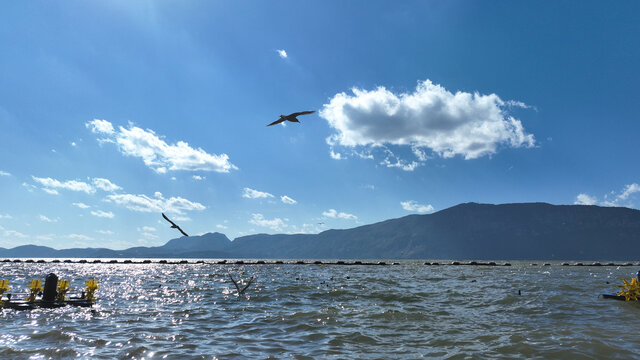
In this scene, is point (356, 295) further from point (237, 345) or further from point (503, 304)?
point (237, 345)

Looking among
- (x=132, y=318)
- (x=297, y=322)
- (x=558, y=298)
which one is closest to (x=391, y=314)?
(x=297, y=322)

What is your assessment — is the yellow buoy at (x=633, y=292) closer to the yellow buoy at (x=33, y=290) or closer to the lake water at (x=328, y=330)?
the lake water at (x=328, y=330)

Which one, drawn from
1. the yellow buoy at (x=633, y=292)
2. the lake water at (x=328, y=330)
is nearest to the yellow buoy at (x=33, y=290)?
the lake water at (x=328, y=330)

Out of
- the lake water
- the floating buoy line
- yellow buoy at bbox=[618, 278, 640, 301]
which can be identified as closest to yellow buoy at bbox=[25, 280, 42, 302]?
the floating buoy line

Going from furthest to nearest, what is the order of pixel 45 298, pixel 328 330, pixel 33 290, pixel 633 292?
pixel 633 292
pixel 45 298
pixel 33 290
pixel 328 330

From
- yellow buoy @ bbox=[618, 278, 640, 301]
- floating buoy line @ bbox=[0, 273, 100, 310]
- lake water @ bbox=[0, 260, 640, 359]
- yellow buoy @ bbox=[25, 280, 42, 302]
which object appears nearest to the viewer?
lake water @ bbox=[0, 260, 640, 359]

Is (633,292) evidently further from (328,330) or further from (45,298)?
(45,298)

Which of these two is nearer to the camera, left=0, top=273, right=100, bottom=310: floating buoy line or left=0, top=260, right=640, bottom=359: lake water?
left=0, top=260, right=640, bottom=359: lake water

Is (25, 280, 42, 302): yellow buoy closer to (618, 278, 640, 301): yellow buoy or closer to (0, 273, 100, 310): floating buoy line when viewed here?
(0, 273, 100, 310): floating buoy line

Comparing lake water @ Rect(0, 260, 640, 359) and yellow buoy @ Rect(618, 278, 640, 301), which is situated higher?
yellow buoy @ Rect(618, 278, 640, 301)

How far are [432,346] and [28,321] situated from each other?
19566mm

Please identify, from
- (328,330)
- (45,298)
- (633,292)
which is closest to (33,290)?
(45,298)

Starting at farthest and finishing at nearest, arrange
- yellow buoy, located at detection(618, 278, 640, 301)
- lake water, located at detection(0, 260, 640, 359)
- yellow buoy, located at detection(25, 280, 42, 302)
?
1. yellow buoy, located at detection(618, 278, 640, 301)
2. yellow buoy, located at detection(25, 280, 42, 302)
3. lake water, located at detection(0, 260, 640, 359)

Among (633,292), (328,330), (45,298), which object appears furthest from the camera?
(633,292)
